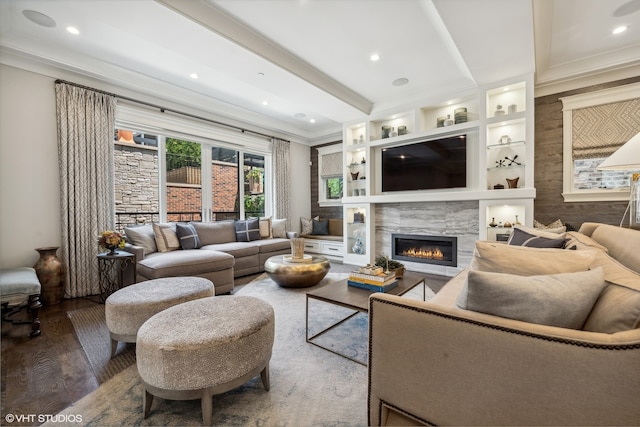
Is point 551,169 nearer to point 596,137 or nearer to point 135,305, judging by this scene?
point 596,137

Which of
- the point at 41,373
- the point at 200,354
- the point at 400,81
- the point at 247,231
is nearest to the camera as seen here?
the point at 200,354

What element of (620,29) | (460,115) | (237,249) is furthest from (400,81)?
(237,249)

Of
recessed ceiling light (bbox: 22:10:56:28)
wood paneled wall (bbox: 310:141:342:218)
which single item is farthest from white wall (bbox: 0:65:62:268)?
wood paneled wall (bbox: 310:141:342:218)

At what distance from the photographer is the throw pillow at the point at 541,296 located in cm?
81

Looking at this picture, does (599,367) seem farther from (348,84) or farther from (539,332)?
(348,84)

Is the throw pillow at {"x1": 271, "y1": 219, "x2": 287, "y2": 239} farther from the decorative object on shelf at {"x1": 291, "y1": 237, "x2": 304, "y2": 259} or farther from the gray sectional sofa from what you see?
the decorative object on shelf at {"x1": 291, "y1": 237, "x2": 304, "y2": 259}

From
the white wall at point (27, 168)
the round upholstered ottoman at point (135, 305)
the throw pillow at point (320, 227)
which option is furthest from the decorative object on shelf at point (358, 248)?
the white wall at point (27, 168)

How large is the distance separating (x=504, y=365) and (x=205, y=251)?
3376 millimetres

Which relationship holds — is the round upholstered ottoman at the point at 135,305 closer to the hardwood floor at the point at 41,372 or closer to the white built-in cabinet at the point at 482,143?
the hardwood floor at the point at 41,372

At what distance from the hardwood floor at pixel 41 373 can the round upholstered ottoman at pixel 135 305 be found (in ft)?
0.87

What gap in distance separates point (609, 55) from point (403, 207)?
9.81 feet

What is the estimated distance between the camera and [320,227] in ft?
19.4

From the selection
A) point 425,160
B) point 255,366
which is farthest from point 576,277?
point 425,160

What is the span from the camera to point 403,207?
4629 mm
